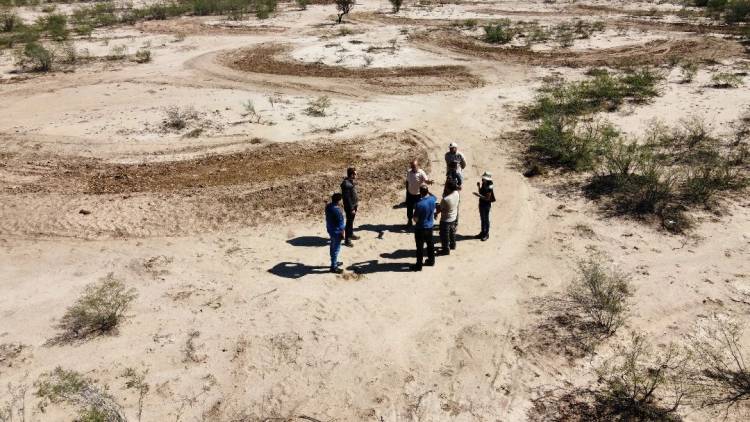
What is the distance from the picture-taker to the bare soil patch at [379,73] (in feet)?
70.0

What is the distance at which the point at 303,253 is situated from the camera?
1021 cm

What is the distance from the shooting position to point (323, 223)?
11.4 m

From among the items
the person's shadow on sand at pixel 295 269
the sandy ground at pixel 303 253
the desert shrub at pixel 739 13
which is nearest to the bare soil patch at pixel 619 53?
the sandy ground at pixel 303 253

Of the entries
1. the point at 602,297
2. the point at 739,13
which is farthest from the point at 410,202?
the point at 739,13

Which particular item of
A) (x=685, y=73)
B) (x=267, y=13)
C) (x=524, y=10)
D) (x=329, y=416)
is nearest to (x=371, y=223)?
(x=329, y=416)

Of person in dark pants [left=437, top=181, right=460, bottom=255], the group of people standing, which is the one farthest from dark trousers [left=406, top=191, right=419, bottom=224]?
person in dark pants [left=437, top=181, right=460, bottom=255]

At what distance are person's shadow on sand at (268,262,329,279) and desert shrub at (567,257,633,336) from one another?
4561mm

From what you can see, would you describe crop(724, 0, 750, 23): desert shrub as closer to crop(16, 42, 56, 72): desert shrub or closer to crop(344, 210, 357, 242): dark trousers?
crop(344, 210, 357, 242): dark trousers

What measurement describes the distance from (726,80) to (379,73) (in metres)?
14.1

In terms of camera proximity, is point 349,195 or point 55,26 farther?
point 55,26

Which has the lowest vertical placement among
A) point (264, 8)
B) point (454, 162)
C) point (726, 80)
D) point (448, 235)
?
point (448, 235)

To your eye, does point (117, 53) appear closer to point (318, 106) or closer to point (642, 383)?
point (318, 106)

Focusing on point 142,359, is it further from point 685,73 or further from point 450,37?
point 450,37

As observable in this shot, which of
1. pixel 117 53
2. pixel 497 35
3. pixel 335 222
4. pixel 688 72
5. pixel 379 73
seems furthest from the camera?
pixel 497 35
